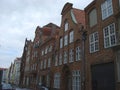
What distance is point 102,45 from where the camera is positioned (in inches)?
682

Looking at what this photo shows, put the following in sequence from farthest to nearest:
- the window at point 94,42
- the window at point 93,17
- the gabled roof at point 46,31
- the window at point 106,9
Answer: the gabled roof at point 46,31 < the window at point 93,17 < the window at point 94,42 < the window at point 106,9

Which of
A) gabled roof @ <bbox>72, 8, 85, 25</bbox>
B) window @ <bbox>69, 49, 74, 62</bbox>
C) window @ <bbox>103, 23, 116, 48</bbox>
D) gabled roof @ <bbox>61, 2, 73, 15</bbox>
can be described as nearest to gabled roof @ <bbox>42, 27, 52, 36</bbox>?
gabled roof @ <bbox>61, 2, 73, 15</bbox>

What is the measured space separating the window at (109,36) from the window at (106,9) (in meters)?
1.39

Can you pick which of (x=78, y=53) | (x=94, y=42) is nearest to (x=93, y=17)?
(x=94, y=42)

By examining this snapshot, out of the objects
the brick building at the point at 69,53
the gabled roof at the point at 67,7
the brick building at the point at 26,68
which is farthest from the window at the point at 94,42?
the brick building at the point at 26,68

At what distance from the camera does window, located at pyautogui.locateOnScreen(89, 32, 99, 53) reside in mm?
18547

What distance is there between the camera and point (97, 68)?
17859 millimetres

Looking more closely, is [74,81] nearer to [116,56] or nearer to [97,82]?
[97,82]

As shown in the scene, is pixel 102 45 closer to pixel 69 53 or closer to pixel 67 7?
pixel 69 53

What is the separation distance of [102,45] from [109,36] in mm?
1242

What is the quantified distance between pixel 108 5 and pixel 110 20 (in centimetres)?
186

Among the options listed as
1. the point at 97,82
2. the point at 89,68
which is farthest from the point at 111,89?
the point at 89,68

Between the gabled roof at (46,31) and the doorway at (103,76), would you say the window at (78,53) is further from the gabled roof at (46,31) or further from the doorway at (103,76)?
the gabled roof at (46,31)

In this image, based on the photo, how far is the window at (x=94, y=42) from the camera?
18547mm
